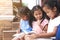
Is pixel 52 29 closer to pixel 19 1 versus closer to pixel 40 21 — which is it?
pixel 40 21

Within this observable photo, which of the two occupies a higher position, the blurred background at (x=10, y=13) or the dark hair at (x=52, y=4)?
the dark hair at (x=52, y=4)

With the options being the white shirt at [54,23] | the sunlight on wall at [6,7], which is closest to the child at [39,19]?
the white shirt at [54,23]

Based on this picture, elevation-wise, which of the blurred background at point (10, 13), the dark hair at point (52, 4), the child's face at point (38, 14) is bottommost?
the blurred background at point (10, 13)

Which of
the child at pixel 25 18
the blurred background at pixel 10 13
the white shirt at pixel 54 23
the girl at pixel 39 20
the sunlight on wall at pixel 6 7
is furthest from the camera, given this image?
the sunlight on wall at pixel 6 7

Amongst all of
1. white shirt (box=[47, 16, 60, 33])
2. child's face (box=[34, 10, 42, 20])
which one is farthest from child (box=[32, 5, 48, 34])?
white shirt (box=[47, 16, 60, 33])

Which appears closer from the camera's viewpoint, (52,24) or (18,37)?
(52,24)

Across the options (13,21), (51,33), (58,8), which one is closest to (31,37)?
(51,33)

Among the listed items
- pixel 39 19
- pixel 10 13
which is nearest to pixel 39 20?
pixel 39 19

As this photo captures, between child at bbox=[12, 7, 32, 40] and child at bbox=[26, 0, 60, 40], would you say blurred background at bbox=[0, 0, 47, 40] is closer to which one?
child at bbox=[12, 7, 32, 40]

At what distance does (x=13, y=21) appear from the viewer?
13.4 ft

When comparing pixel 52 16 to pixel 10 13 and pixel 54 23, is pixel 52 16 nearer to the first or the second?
pixel 54 23

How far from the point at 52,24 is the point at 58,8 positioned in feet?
0.49

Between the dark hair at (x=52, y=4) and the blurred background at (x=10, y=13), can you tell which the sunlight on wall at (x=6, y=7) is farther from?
the dark hair at (x=52, y=4)

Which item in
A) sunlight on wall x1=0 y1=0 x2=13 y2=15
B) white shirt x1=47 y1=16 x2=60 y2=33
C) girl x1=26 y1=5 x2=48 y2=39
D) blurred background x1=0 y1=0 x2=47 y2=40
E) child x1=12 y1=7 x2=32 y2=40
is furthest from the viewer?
sunlight on wall x1=0 y1=0 x2=13 y2=15
